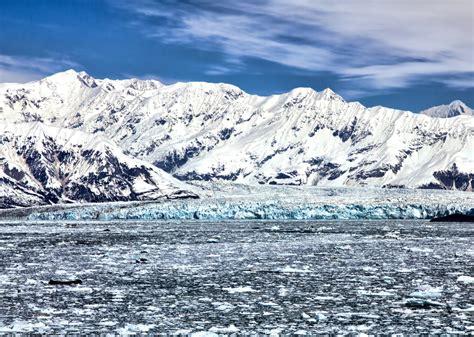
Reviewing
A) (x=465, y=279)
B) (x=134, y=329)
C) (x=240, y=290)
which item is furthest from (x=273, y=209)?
(x=134, y=329)

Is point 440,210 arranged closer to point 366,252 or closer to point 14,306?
point 366,252

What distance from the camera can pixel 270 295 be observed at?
848 inches

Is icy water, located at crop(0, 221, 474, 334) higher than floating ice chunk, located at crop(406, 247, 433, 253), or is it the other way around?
icy water, located at crop(0, 221, 474, 334)

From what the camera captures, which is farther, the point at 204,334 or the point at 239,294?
the point at 239,294

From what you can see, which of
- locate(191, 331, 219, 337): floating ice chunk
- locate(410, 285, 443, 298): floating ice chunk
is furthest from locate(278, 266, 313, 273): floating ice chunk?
locate(191, 331, 219, 337): floating ice chunk

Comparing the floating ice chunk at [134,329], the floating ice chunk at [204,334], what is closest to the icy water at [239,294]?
the floating ice chunk at [134,329]

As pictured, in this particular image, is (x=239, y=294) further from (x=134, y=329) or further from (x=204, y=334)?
(x=204, y=334)

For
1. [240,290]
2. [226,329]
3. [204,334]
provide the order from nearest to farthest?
[204,334] < [226,329] < [240,290]

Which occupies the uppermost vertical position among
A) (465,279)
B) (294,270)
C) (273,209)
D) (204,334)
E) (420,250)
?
(465,279)

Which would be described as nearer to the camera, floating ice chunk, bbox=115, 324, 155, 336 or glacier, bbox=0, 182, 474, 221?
floating ice chunk, bbox=115, 324, 155, 336

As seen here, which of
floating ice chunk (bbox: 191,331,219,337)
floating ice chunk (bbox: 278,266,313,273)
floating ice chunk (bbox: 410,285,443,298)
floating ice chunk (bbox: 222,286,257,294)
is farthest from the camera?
floating ice chunk (bbox: 278,266,313,273)

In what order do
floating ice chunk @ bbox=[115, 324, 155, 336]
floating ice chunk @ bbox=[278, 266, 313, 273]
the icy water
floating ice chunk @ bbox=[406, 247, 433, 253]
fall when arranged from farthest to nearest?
floating ice chunk @ bbox=[406, 247, 433, 253] → floating ice chunk @ bbox=[278, 266, 313, 273] → the icy water → floating ice chunk @ bbox=[115, 324, 155, 336]

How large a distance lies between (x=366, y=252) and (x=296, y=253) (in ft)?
12.3

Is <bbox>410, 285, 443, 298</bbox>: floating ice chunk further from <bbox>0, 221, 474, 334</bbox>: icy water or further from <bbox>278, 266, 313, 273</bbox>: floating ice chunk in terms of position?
<bbox>278, 266, 313, 273</bbox>: floating ice chunk
